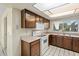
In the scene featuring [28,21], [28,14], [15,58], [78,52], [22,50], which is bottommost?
[78,52]

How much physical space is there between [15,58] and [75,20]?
3.22 meters

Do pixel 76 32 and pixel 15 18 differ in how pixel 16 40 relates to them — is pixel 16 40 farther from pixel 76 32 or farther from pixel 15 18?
pixel 76 32

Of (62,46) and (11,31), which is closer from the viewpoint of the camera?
(11,31)

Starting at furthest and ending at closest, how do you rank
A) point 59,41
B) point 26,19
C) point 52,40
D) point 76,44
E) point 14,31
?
1. point 52,40
2. point 59,41
3. point 76,44
4. point 26,19
5. point 14,31

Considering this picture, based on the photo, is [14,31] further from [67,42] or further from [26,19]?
[67,42]

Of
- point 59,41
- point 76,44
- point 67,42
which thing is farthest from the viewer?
point 59,41

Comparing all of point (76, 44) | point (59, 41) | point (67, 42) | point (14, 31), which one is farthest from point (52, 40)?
point (14, 31)

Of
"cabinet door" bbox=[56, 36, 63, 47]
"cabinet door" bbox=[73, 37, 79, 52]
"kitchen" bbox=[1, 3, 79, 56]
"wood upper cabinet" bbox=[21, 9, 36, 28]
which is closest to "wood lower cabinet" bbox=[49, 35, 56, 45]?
"kitchen" bbox=[1, 3, 79, 56]

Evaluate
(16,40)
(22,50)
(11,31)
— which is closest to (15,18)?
(11,31)

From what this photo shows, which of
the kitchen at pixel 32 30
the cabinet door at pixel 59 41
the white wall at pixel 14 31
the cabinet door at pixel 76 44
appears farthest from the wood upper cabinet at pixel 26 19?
the cabinet door at pixel 76 44

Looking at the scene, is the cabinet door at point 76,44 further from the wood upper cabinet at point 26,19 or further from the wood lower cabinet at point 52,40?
the wood upper cabinet at point 26,19

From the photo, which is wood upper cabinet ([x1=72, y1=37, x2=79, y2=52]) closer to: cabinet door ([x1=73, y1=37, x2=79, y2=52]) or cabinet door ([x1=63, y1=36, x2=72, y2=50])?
cabinet door ([x1=73, y1=37, x2=79, y2=52])

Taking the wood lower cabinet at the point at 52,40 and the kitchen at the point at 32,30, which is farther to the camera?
the wood lower cabinet at the point at 52,40

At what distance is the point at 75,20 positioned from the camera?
10.6ft
